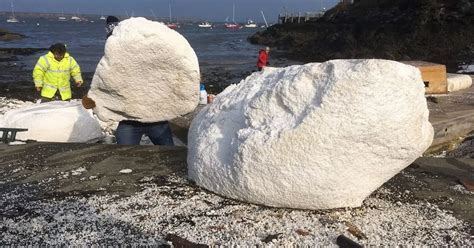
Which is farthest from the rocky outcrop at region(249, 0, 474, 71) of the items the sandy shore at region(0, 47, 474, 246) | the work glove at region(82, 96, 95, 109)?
the work glove at region(82, 96, 95, 109)

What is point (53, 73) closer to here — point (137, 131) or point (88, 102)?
point (137, 131)

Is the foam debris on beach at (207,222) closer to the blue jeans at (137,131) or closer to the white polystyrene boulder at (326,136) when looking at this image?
the white polystyrene boulder at (326,136)

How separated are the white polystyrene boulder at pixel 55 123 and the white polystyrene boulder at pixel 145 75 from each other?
2.24 meters

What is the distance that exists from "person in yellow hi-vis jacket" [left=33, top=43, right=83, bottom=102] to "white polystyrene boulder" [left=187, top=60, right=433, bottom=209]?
18.1 feet

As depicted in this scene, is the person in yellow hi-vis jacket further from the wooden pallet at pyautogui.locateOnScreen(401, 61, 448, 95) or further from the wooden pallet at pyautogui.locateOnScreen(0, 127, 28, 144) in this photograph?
the wooden pallet at pyautogui.locateOnScreen(401, 61, 448, 95)

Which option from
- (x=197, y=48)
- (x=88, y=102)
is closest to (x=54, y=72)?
(x=88, y=102)

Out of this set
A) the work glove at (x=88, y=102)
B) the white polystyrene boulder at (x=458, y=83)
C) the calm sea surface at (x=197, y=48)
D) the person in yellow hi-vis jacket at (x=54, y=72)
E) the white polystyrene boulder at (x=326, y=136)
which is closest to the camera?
the white polystyrene boulder at (x=326, y=136)

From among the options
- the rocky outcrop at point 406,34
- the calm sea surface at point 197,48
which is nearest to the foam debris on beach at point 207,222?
the rocky outcrop at point 406,34

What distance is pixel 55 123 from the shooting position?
6734 mm

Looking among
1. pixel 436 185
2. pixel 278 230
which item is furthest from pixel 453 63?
pixel 278 230

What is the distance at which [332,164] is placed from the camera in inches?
128

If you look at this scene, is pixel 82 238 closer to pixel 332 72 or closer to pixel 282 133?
pixel 282 133

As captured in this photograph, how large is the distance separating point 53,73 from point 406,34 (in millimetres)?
23012

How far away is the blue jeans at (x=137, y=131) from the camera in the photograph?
5.12 metres
